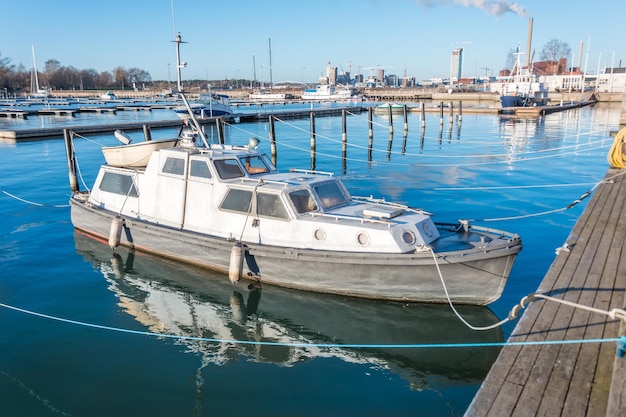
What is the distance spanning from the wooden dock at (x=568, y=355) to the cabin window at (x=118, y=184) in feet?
40.7

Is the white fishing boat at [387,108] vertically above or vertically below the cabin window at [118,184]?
above

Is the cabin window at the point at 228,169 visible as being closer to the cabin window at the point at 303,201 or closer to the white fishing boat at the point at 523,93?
the cabin window at the point at 303,201

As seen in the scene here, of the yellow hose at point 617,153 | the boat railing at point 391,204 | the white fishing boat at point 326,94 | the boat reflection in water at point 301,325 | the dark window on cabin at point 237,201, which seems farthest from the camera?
the white fishing boat at point 326,94

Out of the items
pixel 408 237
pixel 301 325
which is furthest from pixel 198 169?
pixel 408 237

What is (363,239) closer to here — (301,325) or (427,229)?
(427,229)

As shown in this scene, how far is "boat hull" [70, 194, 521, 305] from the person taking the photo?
10.5 meters

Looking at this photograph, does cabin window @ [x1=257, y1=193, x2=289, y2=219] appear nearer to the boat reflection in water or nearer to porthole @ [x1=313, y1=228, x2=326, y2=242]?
porthole @ [x1=313, y1=228, x2=326, y2=242]

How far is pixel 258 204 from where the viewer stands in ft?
41.0

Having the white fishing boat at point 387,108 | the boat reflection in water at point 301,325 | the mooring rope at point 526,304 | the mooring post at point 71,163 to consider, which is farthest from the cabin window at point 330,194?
the white fishing boat at point 387,108

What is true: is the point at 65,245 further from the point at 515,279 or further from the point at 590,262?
Answer: the point at 590,262

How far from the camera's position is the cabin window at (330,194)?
502 inches

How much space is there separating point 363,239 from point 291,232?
1993 millimetres

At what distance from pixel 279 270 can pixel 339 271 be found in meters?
1.70

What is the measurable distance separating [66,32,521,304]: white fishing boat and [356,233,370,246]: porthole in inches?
1.0
